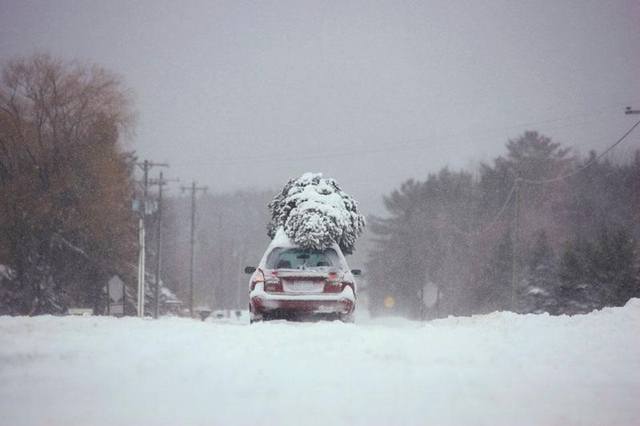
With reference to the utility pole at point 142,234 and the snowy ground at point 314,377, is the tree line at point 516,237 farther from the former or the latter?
the snowy ground at point 314,377

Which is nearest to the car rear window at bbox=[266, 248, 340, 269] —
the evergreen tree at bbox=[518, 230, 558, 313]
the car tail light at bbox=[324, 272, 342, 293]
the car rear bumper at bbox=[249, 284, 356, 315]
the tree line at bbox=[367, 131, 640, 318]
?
the car tail light at bbox=[324, 272, 342, 293]

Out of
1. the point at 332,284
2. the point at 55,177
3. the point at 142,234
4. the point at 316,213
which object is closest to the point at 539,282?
the point at 142,234

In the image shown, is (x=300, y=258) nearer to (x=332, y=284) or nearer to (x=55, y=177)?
(x=332, y=284)

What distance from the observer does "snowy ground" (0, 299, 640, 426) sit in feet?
18.5

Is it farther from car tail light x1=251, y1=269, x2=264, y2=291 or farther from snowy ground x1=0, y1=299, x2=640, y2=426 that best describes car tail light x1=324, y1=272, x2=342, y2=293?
snowy ground x1=0, y1=299, x2=640, y2=426

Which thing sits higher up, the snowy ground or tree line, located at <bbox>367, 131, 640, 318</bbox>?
tree line, located at <bbox>367, 131, 640, 318</bbox>

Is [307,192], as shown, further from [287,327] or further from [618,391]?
[618,391]

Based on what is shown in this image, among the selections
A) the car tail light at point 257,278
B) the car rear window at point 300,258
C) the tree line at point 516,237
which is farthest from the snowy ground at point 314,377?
the tree line at point 516,237

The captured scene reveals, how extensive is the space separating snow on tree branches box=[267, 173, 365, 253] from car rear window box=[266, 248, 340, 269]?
109 inches

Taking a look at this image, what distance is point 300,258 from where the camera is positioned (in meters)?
13.5

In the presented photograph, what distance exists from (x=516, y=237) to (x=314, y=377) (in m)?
35.3

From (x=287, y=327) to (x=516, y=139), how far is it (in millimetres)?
58414

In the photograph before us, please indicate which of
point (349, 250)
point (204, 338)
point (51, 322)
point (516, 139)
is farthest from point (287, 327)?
point (516, 139)

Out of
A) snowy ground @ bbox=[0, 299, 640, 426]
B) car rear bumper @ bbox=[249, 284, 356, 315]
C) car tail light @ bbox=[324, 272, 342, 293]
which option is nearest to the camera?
snowy ground @ bbox=[0, 299, 640, 426]
